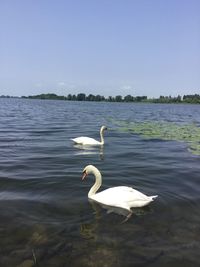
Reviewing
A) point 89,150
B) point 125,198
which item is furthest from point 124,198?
point 89,150

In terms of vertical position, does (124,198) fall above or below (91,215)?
above

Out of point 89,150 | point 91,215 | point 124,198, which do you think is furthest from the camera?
point 89,150

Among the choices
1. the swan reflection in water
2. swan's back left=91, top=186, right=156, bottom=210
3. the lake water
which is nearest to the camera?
the lake water

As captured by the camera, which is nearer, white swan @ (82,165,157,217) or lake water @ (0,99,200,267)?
lake water @ (0,99,200,267)

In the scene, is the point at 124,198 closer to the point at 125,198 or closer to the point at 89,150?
the point at 125,198

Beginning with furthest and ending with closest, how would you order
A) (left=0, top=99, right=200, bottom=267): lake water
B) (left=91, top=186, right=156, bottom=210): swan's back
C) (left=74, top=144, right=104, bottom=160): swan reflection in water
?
(left=74, top=144, right=104, bottom=160): swan reflection in water < (left=91, top=186, right=156, bottom=210): swan's back < (left=0, top=99, right=200, bottom=267): lake water

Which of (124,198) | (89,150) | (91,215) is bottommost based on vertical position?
(89,150)

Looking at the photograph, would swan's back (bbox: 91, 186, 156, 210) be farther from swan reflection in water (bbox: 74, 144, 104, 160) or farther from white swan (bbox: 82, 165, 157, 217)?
swan reflection in water (bbox: 74, 144, 104, 160)

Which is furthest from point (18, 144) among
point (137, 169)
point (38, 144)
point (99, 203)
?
point (99, 203)

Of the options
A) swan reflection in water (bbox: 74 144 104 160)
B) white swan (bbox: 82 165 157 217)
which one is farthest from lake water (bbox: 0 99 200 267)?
swan reflection in water (bbox: 74 144 104 160)

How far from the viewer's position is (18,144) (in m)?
20.7

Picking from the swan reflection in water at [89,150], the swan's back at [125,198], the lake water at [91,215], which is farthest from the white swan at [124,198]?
the swan reflection in water at [89,150]

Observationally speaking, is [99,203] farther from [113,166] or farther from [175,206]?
[113,166]

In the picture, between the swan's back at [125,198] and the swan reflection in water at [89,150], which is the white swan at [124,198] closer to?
the swan's back at [125,198]
